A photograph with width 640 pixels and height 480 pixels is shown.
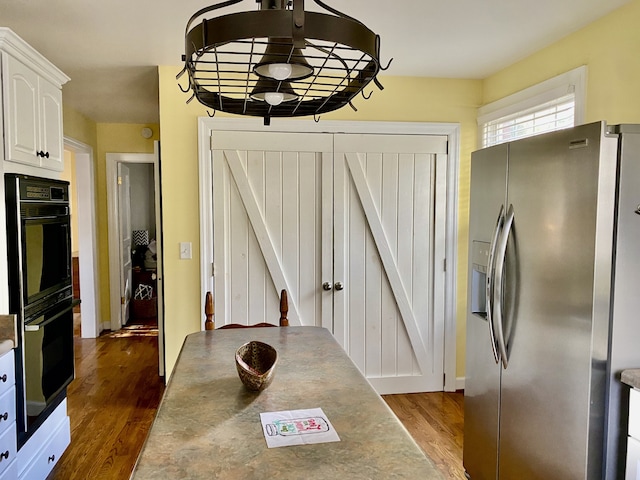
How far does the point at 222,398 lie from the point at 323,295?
82.1 inches

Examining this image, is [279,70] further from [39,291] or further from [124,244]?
[124,244]

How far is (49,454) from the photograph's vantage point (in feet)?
8.22

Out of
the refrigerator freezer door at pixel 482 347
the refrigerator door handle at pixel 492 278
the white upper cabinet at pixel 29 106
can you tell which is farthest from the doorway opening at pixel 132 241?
the refrigerator door handle at pixel 492 278

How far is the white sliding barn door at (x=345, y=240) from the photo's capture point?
336cm

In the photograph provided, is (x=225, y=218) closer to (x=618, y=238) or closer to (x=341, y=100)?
(x=341, y=100)

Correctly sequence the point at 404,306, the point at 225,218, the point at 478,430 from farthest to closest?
the point at 404,306, the point at 225,218, the point at 478,430

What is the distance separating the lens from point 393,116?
351 centimetres

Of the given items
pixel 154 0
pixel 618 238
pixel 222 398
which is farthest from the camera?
pixel 154 0

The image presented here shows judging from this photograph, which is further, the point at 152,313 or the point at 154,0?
the point at 152,313

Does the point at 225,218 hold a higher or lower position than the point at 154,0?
lower

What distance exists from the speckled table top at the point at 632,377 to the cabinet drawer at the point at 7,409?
8.01ft

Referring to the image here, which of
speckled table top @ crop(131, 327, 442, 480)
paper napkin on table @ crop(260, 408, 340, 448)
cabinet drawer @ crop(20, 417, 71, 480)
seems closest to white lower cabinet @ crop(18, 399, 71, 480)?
cabinet drawer @ crop(20, 417, 71, 480)

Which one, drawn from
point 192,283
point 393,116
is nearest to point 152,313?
point 192,283

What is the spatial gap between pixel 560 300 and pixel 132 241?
20.2ft
